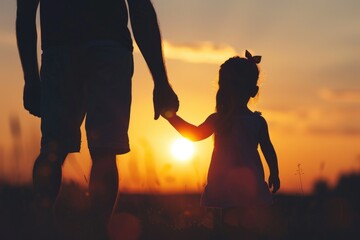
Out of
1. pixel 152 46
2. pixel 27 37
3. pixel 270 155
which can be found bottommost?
pixel 270 155

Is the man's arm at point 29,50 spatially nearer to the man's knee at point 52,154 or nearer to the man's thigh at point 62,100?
the man's thigh at point 62,100

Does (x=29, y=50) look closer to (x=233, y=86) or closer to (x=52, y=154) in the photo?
(x=52, y=154)

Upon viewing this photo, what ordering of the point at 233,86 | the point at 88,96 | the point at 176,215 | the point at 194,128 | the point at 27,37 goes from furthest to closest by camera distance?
the point at 176,215 → the point at 233,86 → the point at 194,128 → the point at 27,37 → the point at 88,96

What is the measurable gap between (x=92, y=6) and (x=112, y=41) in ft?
0.95

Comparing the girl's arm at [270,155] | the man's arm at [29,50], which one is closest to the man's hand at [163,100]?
the man's arm at [29,50]

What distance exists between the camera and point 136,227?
660cm

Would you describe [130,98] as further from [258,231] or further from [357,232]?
[357,232]

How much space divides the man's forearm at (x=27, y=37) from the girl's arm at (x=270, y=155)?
8.51 ft

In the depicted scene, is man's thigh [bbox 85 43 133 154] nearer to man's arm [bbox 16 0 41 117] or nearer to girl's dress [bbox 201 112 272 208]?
man's arm [bbox 16 0 41 117]

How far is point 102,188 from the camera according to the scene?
17.9 feet

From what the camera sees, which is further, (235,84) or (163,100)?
(235,84)

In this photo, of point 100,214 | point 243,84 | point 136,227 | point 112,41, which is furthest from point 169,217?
point 112,41

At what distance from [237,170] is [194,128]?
1.83 ft

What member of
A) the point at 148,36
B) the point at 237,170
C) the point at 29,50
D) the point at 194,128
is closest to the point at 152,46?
the point at 148,36
